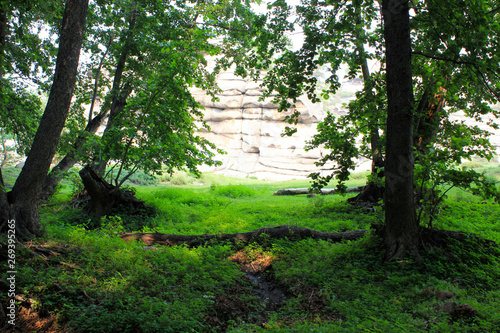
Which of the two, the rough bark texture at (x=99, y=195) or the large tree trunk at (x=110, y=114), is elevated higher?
the large tree trunk at (x=110, y=114)

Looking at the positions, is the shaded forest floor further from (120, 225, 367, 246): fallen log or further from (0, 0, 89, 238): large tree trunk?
(0, 0, 89, 238): large tree trunk

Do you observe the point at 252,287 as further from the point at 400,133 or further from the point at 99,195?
the point at 99,195

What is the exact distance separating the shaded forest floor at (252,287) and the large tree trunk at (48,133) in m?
0.51

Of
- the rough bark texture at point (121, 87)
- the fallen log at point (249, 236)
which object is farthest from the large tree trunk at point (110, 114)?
the fallen log at point (249, 236)

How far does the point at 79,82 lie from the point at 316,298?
14306 mm

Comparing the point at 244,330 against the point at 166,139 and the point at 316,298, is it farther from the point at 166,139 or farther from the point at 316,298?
the point at 166,139

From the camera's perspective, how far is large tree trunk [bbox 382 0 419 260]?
525 cm

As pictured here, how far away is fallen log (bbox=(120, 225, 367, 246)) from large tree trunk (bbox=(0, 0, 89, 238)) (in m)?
1.94

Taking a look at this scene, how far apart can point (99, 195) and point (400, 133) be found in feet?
27.1

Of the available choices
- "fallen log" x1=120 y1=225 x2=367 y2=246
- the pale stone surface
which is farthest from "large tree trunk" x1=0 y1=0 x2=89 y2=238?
the pale stone surface

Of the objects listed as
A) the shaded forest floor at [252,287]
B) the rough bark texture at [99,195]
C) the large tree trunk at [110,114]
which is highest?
the large tree trunk at [110,114]

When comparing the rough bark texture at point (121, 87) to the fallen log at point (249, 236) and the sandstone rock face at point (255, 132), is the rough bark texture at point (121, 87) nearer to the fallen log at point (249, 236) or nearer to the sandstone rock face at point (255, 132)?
the fallen log at point (249, 236)

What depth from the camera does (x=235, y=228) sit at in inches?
351

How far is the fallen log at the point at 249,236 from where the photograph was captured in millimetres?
6840
